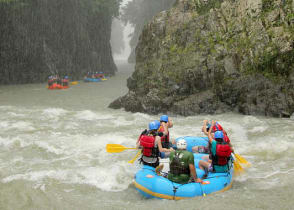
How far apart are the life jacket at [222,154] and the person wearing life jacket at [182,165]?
0.78 m

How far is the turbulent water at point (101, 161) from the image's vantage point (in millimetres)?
6715

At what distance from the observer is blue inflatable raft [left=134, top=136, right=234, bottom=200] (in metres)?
6.52

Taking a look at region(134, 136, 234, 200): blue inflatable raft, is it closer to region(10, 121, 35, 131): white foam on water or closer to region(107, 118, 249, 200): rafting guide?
region(107, 118, 249, 200): rafting guide

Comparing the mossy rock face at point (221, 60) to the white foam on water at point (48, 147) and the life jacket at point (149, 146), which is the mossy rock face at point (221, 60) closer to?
the white foam on water at point (48, 147)

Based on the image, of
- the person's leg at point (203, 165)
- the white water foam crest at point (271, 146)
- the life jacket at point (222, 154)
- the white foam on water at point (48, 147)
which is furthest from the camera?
the white foam on water at point (48, 147)

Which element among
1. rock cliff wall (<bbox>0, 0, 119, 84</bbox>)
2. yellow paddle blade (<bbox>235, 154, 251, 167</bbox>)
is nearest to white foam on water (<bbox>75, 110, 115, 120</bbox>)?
yellow paddle blade (<bbox>235, 154, 251, 167</bbox>)

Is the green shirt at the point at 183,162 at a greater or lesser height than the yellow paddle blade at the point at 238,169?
greater

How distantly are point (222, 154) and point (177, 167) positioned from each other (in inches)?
44.8

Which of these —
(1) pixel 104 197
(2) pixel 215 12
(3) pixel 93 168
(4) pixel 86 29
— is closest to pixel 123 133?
(3) pixel 93 168

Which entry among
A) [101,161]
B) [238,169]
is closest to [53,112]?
[101,161]

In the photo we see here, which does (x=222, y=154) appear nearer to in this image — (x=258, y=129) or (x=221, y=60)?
(x=258, y=129)

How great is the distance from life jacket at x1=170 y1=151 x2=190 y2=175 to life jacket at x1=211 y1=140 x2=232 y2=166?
3.00 ft

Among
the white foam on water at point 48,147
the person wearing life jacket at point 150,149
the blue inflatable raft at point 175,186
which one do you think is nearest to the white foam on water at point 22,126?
the white foam on water at point 48,147

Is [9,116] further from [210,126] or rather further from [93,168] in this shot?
[210,126]
